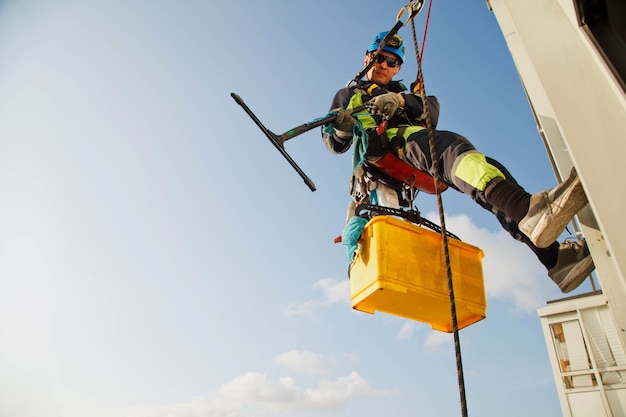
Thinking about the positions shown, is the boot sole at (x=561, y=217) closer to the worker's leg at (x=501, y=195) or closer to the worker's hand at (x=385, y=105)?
the worker's leg at (x=501, y=195)

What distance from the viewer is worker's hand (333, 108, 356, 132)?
2.97 m

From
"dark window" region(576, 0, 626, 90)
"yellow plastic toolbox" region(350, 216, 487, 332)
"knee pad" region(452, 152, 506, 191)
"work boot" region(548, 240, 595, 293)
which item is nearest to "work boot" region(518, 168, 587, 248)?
"knee pad" region(452, 152, 506, 191)

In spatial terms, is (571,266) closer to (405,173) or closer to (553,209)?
(553,209)

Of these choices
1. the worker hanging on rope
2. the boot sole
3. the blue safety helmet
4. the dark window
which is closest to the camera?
the dark window

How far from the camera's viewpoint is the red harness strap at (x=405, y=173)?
2.91 meters

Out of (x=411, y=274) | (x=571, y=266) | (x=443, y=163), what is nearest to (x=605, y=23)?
(x=443, y=163)

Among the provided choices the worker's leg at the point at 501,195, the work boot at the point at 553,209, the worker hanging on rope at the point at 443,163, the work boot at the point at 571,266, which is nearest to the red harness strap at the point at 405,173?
the worker hanging on rope at the point at 443,163

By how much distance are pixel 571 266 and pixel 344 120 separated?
5.67 feet

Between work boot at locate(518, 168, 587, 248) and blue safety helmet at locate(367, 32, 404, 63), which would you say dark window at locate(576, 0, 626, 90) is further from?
blue safety helmet at locate(367, 32, 404, 63)

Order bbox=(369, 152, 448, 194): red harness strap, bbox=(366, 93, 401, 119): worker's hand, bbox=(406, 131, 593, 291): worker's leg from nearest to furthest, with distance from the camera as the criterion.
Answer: bbox=(406, 131, 593, 291): worker's leg → bbox=(366, 93, 401, 119): worker's hand → bbox=(369, 152, 448, 194): red harness strap

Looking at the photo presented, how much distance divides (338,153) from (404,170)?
0.62m

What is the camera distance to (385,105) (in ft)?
Result: 9.21

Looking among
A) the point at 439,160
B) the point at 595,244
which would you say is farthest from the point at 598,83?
the point at 439,160

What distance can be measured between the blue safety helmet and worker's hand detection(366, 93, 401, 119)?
86 cm
